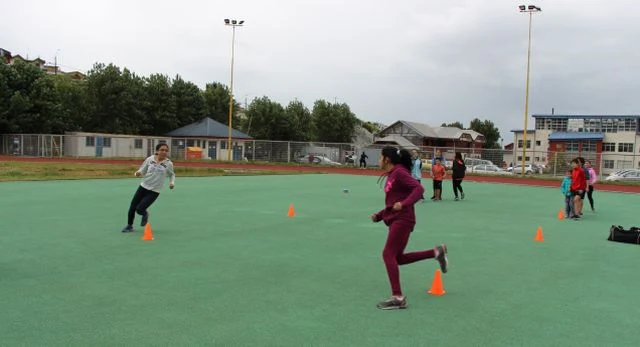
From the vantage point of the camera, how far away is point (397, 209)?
5570 millimetres

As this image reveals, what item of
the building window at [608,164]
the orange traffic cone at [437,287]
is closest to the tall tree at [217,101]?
the building window at [608,164]

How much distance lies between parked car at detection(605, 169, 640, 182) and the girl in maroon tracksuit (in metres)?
33.9

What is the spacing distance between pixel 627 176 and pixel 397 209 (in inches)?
1366

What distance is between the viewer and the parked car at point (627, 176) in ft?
114

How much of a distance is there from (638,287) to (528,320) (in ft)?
7.83

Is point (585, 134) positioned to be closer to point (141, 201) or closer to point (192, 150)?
point (192, 150)

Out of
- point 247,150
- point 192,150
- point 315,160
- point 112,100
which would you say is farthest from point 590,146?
point 112,100

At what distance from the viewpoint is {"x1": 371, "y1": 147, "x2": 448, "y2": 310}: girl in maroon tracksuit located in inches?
223

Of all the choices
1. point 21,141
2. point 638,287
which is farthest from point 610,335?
point 21,141

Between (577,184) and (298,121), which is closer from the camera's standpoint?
(577,184)

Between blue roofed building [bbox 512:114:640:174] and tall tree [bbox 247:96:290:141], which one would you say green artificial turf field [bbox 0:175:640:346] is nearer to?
tall tree [bbox 247:96:290:141]

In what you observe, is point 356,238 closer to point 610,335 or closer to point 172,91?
point 610,335

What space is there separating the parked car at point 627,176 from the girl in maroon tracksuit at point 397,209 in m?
33.9

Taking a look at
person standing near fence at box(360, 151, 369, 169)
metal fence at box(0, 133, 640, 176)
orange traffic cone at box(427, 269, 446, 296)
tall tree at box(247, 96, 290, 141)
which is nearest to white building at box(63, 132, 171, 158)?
metal fence at box(0, 133, 640, 176)
